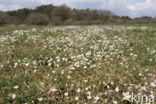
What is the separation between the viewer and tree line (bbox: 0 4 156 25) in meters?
33.7

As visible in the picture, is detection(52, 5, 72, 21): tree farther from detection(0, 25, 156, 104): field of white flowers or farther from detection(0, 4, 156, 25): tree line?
detection(0, 25, 156, 104): field of white flowers

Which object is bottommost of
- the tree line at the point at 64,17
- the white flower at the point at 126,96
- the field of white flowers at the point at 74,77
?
the white flower at the point at 126,96

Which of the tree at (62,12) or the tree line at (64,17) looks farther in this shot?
the tree at (62,12)

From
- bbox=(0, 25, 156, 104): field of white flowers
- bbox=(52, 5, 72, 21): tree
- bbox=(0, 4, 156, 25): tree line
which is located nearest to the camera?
bbox=(0, 25, 156, 104): field of white flowers

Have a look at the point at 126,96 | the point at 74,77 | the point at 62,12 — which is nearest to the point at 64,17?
the point at 62,12

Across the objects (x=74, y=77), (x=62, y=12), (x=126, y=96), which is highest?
(x=62, y=12)

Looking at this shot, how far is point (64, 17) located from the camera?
151 ft

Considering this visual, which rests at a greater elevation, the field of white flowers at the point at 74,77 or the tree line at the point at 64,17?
the tree line at the point at 64,17

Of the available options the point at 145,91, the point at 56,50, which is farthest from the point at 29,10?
the point at 145,91

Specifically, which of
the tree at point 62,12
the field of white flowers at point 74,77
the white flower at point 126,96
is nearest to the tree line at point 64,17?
the tree at point 62,12

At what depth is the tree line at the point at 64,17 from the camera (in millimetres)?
33688

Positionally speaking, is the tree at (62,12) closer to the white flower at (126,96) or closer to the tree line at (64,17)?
the tree line at (64,17)

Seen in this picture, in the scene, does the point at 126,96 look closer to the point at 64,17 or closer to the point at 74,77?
the point at 74,77

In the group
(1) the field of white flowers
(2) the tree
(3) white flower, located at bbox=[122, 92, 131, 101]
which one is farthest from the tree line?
(3) white flower, located at bbox=[122, 92, 131, 101]
